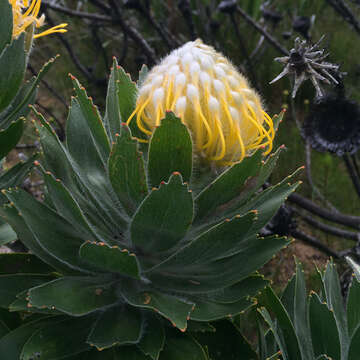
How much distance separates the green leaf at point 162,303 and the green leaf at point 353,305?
1.54 ft

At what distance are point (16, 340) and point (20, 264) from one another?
0.22m

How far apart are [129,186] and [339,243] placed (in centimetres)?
310

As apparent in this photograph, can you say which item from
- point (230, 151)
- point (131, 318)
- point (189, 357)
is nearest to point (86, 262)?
point (131, 318)

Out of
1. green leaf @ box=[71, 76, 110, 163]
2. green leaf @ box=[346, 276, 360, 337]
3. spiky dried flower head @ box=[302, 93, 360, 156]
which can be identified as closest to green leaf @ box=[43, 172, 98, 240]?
green leaf @ box=[71, 76, 110, 163]

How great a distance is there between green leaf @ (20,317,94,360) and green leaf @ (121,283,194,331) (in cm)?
14

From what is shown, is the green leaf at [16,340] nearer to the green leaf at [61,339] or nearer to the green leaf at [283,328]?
the green leaf at [61,339]

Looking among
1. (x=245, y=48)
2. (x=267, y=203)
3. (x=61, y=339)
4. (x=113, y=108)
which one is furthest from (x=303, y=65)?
(x=245, y=48)

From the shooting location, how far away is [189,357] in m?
1.11

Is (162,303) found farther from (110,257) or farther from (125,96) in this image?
(125,96)

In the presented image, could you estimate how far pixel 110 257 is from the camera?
1001 millimetres

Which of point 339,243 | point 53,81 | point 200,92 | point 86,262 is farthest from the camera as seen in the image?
point 53,81

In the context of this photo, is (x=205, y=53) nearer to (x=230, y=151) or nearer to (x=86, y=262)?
(x=230, y=151)

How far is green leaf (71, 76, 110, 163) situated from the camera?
1.07m

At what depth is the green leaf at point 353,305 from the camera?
123 cm
